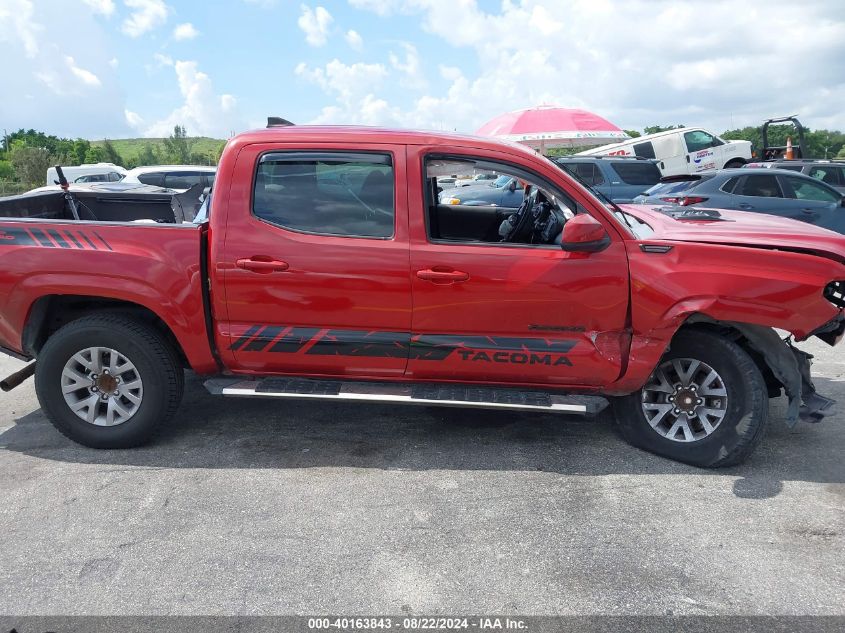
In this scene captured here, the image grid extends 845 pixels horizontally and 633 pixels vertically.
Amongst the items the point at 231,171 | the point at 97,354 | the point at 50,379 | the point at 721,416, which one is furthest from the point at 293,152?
the point at 721,416

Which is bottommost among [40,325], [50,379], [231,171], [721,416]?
[721,416]

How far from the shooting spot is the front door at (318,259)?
4.00 metres

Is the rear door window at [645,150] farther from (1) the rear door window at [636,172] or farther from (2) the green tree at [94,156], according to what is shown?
(2) the green tree at [94,156]

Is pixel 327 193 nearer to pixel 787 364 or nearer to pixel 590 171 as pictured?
pixel 787 364

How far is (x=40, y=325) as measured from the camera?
4.34 metres

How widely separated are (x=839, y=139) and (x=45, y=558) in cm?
9581

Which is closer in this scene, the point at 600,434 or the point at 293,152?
the point at 293,152

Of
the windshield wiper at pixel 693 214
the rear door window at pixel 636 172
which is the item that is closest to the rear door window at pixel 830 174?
the rear door window at pixel 636 172

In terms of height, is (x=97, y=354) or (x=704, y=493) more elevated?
(x=97, y=354)

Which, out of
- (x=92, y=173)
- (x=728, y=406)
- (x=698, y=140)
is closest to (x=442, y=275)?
(x=728, y=406)

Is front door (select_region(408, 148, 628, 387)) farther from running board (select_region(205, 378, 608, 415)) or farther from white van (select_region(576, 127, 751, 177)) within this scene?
white van (select_region(576, 127, 751, 177))

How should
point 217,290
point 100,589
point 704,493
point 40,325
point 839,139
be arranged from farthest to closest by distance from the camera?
1. point 839,139
2. point 40,325
3. point 217,290
4. point 704,493
5. point 100,589

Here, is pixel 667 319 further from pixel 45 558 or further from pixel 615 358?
pixel 45 558

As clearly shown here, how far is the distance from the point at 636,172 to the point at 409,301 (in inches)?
425
